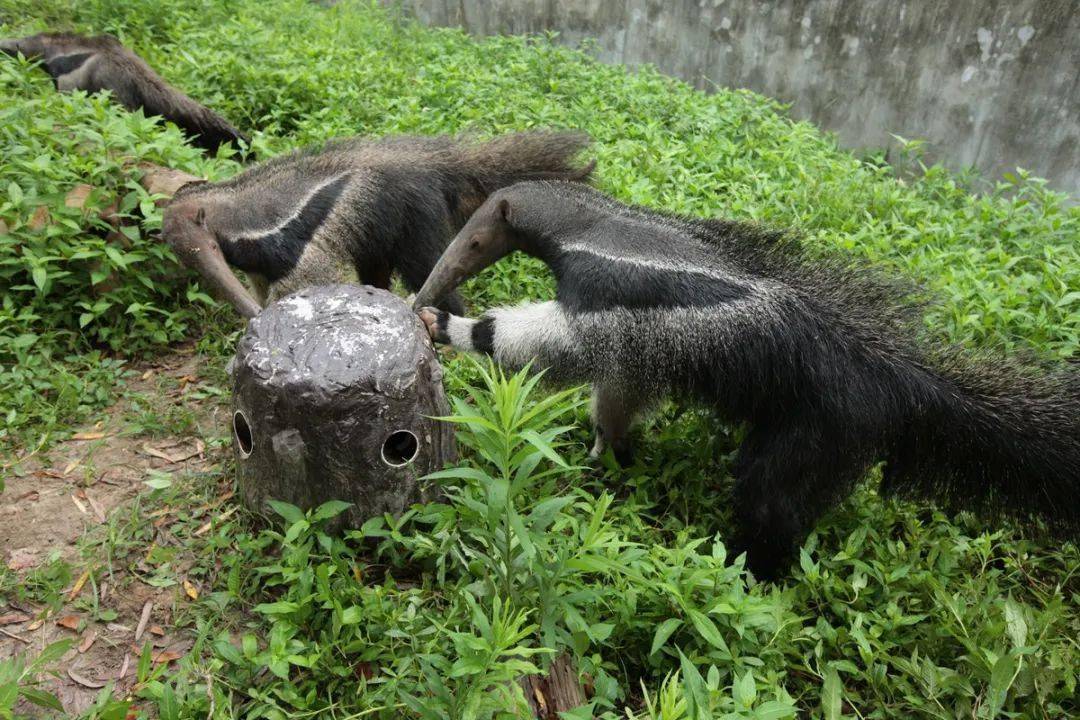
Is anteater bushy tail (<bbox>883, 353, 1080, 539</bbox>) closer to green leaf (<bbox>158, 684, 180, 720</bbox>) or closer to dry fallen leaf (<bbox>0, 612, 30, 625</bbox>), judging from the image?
green leaf (<bbox>158, 684, 180, 720</bbox>)

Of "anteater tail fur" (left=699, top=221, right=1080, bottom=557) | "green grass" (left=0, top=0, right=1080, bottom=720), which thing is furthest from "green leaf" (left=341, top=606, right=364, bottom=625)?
"anteater tail fur" (left=699, top=221, right=1080, bottom=557)

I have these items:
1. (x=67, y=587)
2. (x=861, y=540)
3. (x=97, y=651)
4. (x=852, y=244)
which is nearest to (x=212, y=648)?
(x=97, y=651)

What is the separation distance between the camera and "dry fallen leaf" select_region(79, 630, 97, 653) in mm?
2953

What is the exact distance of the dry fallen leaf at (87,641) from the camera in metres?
2.95

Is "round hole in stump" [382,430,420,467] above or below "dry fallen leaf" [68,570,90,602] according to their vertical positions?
above

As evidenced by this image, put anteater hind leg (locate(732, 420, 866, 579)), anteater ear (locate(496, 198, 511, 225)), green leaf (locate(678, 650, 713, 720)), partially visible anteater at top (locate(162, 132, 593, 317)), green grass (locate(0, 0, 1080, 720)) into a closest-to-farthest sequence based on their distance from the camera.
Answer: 1. green leaf (locate(678, 650, 713, 720))
2. green grass (locate(0, 0, 1080, 720))
3. anteater hind leg (locate(732, 420, 866, 579))
4. anteater ear (locate(496, 198, 511, 225))
5. partially visible anteater at top (locate(162, 132, 593, 317))

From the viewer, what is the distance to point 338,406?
2.99 metres

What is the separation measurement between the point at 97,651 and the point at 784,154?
6.21 metres

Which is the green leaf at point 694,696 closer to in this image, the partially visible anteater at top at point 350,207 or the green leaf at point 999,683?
the green leaf at point 999,683

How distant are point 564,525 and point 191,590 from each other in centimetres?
162

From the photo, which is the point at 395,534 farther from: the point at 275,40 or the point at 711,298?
the point at 275,40

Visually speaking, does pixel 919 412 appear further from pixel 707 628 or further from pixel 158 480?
pixel 158 480

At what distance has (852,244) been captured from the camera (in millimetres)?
5324

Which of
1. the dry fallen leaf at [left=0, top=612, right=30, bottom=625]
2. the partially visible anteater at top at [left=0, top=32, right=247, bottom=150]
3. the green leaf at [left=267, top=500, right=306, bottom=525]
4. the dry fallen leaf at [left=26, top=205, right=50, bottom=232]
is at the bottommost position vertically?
the dry fallen leaf at [left=0, top=612, right=30, bottom=625]
